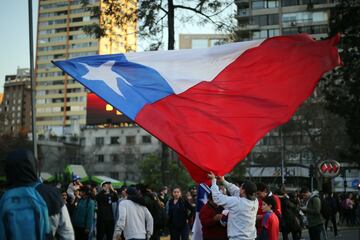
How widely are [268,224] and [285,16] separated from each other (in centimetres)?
7362

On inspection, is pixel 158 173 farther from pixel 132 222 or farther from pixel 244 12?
pixel 132 222

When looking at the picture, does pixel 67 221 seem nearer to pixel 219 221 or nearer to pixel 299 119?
pixel 219 221

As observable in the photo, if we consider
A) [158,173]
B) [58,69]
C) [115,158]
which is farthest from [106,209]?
[58,69]

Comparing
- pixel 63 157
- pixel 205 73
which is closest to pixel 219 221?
pixel 205 73

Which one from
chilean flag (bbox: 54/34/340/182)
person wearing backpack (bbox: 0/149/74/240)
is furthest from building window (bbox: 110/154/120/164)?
person wearing backpack (bbox: 0/149/74/240)

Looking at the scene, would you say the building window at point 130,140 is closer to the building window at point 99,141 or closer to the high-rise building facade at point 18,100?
the building window at point 99,141

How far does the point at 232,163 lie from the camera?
808cm

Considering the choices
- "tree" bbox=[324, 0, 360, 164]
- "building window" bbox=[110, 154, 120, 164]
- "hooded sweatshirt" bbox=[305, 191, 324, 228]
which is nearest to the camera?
"hooded sweatshirt" bbox=[305, 191, 324, 228]

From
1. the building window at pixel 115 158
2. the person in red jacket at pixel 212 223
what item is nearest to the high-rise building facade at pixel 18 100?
the building window at pixel 115 158

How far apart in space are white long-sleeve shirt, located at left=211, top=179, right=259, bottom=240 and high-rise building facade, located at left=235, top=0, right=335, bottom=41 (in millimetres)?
70237

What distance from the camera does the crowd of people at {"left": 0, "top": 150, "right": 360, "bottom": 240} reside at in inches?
163

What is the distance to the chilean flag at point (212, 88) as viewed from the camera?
8.35 m

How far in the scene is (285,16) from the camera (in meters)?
79.2

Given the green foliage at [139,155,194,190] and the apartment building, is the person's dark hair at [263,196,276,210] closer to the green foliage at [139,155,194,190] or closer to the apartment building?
the green foliage at [139,155,194,190]
